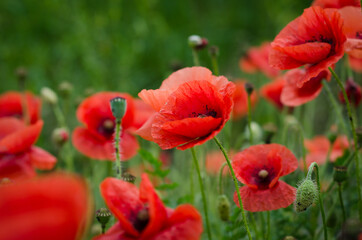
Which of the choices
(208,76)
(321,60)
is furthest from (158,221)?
(321,60)

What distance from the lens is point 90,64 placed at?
8.03ft

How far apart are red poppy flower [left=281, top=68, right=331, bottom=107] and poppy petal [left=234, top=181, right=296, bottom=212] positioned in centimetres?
26

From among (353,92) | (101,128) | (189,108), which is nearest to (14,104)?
(101,128)

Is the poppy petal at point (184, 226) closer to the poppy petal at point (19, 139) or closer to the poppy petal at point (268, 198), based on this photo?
the poppy petal at point (268, 198)

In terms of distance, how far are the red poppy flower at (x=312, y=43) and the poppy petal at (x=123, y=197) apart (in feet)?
1.18

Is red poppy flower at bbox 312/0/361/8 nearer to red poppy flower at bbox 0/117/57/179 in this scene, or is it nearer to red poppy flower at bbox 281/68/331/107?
red poppy flower at bbox 281/68/331/107

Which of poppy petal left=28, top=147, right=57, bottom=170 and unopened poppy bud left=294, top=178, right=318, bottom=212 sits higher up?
poppy petal left=28, top=147, right=57, bottom=170

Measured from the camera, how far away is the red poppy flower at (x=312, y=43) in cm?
77

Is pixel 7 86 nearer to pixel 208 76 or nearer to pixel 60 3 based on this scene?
pixel 60 3

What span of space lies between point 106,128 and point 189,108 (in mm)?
520

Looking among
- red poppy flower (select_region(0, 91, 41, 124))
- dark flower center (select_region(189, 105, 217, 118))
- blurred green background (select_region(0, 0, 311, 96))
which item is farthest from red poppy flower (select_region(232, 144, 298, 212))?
blurred green background (select_region(0, 0, 311, 96))

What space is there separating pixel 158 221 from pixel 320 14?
47cm

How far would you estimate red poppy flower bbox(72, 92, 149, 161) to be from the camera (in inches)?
44.1

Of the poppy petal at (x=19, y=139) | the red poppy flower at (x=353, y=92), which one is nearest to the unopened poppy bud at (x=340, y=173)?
the red poppy flower at (x=353, y=92)
